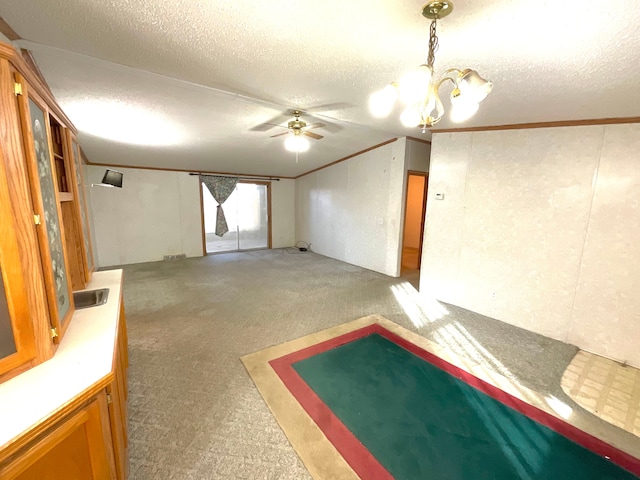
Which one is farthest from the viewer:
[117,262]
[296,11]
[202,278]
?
[117,262]

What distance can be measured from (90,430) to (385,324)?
101 inches

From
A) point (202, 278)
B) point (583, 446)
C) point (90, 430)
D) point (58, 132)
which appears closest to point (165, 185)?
point (202, 278)

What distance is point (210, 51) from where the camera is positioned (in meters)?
1.67

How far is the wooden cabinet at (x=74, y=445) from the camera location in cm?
75

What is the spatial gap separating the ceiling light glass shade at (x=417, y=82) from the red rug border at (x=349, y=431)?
75.8 inches

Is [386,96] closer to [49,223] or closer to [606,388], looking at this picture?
[49,223]

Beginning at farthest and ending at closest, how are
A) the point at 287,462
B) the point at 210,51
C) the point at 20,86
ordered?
the point at 210,51 < the point at 287,462 < the point at 20,86

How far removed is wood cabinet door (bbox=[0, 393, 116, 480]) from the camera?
2.53 ft

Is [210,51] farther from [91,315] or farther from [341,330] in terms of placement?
[341,330]

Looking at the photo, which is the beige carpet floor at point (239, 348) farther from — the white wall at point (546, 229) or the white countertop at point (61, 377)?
the white countertop at point (61, 377)

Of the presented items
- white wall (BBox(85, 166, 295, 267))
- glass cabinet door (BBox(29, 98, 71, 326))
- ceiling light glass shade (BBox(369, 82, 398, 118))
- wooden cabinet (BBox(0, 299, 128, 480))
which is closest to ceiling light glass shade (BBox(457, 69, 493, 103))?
ceiling light glass shade (BBox(369, 82, 398, 118))

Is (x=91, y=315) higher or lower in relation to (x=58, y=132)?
lower

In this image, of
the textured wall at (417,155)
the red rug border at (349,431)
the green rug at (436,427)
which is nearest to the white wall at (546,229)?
the textured wall at (417,155)

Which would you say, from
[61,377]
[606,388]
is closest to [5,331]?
[61,377]
